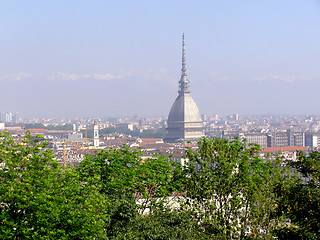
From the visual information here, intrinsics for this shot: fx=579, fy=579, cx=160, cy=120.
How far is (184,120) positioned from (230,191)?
Answer: 87.1 m

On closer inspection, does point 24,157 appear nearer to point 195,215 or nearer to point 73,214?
point 73,214

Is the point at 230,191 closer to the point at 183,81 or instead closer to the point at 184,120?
the point at 184,120

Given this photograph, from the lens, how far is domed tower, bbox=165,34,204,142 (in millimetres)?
98188

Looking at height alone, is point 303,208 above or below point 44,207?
below

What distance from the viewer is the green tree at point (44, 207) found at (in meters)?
8.60

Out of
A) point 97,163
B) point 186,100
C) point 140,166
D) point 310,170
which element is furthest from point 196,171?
point 186,100

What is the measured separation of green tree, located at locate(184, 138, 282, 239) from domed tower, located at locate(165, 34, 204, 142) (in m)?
84.1

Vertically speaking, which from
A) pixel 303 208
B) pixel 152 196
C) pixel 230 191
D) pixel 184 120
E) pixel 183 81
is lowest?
pixel 184 120

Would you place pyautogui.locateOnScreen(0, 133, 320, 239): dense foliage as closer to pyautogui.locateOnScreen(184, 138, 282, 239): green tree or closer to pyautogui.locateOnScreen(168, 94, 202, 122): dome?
pyautogui.locateOnScreen(184, 138, 282, 239): green tree

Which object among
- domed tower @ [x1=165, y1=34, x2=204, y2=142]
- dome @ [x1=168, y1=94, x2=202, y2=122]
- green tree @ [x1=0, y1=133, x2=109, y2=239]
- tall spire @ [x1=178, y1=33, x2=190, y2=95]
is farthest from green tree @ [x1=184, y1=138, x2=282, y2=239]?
tall spire @ [x1=178, y1=33, x2=190, y2=95]

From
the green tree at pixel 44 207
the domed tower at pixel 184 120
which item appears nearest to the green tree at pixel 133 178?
the green tree at pixel 44 207

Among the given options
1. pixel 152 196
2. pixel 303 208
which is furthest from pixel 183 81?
pixel 303 208

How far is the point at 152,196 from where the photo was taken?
41.2ft

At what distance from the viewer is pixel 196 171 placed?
12.5 meters
